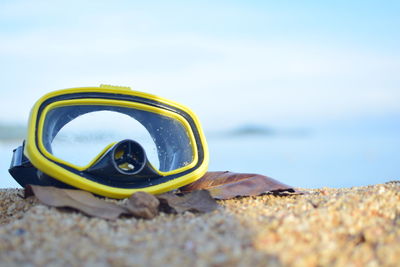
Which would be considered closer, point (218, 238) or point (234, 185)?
point (218, 238)

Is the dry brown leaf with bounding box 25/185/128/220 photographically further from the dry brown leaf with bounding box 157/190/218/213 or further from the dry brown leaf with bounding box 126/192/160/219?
the dry brown leaf with bounding box 157/190/218/213

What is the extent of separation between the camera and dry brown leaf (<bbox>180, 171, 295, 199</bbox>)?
3142 millimetres

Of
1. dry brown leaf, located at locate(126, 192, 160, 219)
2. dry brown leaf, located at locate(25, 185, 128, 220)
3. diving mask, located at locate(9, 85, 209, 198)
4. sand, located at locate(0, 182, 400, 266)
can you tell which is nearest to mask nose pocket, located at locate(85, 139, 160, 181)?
diving mask, located at locate(9, 85, 209, 198)

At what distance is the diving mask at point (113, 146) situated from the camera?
2801mm

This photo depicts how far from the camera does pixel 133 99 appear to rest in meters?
3.33

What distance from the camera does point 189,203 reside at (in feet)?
8.80

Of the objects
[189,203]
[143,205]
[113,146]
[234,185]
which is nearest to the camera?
[143,205]

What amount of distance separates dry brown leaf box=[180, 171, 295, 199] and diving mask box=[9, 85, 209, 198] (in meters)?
0.16

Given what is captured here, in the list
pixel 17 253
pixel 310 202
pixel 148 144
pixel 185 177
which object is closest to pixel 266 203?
pixel 310 202

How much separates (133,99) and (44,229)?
1422 mm

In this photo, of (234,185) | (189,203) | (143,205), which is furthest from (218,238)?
(234,185)

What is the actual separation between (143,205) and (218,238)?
0.69 m

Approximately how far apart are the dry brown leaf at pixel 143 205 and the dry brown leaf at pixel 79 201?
0.05 metres

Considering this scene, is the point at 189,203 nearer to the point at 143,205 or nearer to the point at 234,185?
the point at 143,205
